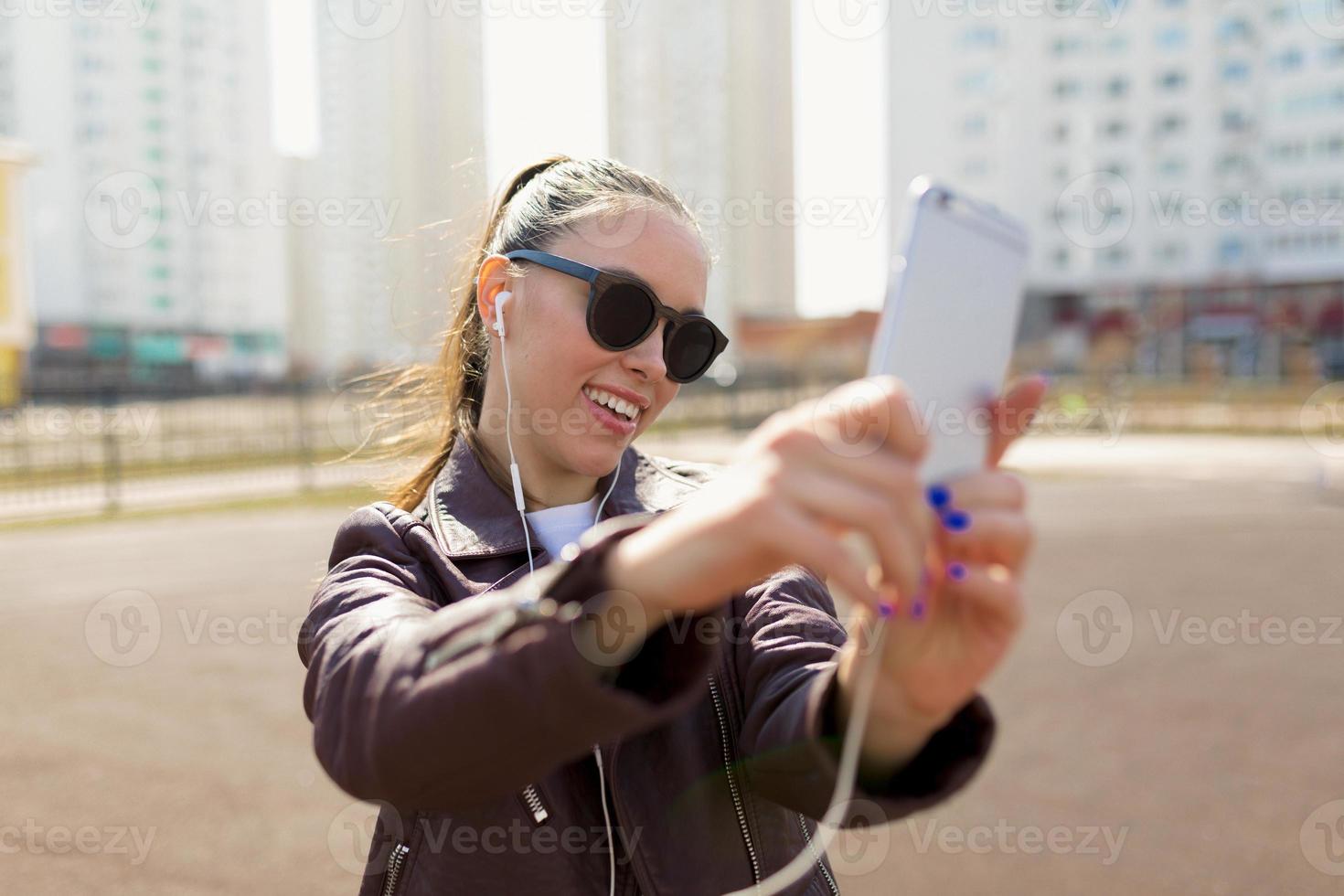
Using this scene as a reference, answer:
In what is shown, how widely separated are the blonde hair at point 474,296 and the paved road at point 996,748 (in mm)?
383

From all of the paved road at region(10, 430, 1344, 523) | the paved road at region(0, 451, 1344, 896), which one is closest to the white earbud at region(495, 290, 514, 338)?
the paved road at region(0, 451, 1344, 896)

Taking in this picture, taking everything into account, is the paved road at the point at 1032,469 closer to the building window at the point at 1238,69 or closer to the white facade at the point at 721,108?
the building window at the point at 1238,69

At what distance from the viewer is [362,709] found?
119 centimetres

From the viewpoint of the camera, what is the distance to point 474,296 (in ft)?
6.97

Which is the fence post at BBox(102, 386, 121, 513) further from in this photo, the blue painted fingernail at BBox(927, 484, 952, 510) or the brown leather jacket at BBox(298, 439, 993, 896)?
the blue painted fingernail at BBox(927, 484, 952, 510)

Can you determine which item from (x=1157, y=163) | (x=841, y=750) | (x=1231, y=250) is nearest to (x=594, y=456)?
(x=841, y=750)

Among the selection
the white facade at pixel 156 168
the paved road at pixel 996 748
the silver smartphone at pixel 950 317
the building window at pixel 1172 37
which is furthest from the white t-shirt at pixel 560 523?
the building window at pixel 1172 37

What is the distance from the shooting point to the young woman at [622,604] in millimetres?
986

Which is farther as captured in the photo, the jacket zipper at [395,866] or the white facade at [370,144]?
the white facade at [370,144]

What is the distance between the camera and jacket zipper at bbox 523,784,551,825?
1.54 meters

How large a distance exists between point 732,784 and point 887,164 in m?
69.2

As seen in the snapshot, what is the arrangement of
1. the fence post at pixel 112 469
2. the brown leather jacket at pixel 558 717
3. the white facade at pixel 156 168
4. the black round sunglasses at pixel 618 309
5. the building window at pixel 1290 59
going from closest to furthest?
the brown leather jacket at pixel 558 717, the black round sunglasses at pixel 618 309, the fence post at pixel 112 469, the building window at pixel 1290 59, the white facade at pixel 156 168

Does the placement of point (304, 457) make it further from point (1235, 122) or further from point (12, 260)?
point (1235, 122)

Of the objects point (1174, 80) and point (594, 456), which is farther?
point (1174, 80)
